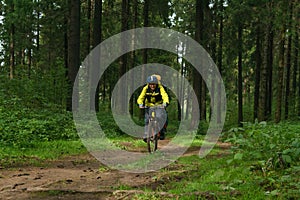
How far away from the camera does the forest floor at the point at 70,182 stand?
5.59 metres

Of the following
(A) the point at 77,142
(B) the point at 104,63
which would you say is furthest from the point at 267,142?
(B) the point at 104,63

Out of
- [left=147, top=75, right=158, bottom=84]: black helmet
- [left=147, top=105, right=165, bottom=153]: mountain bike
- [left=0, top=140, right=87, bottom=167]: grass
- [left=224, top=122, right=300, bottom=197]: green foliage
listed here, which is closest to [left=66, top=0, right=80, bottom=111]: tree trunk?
[left=0, top=140, right=87, bottom=167]: grass

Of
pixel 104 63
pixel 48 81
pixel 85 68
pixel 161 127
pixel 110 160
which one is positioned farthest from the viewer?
pixel 104 63

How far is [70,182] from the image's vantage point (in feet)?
21.6

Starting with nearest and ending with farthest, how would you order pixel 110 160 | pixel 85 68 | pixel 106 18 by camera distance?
pixel 110 160 → pixel 106 18 → pixel 85 68

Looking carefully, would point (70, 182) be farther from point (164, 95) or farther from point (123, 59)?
point (123, 59)

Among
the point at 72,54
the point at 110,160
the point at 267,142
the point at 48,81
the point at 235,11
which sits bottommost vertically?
the point at 110,160

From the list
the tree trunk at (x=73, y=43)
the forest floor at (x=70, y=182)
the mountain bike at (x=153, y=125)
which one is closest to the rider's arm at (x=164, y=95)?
the mountain bike at (x=153, y=125)

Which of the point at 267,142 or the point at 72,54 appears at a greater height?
the point at 72,54

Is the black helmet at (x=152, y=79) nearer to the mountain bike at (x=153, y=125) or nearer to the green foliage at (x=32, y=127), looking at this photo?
the mountain bike at (x=153, y=125)

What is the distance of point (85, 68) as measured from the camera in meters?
31.2

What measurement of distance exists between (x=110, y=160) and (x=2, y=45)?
115 feet

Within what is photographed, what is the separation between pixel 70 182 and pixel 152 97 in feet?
15.8

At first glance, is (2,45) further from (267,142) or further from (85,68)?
(267,142)
